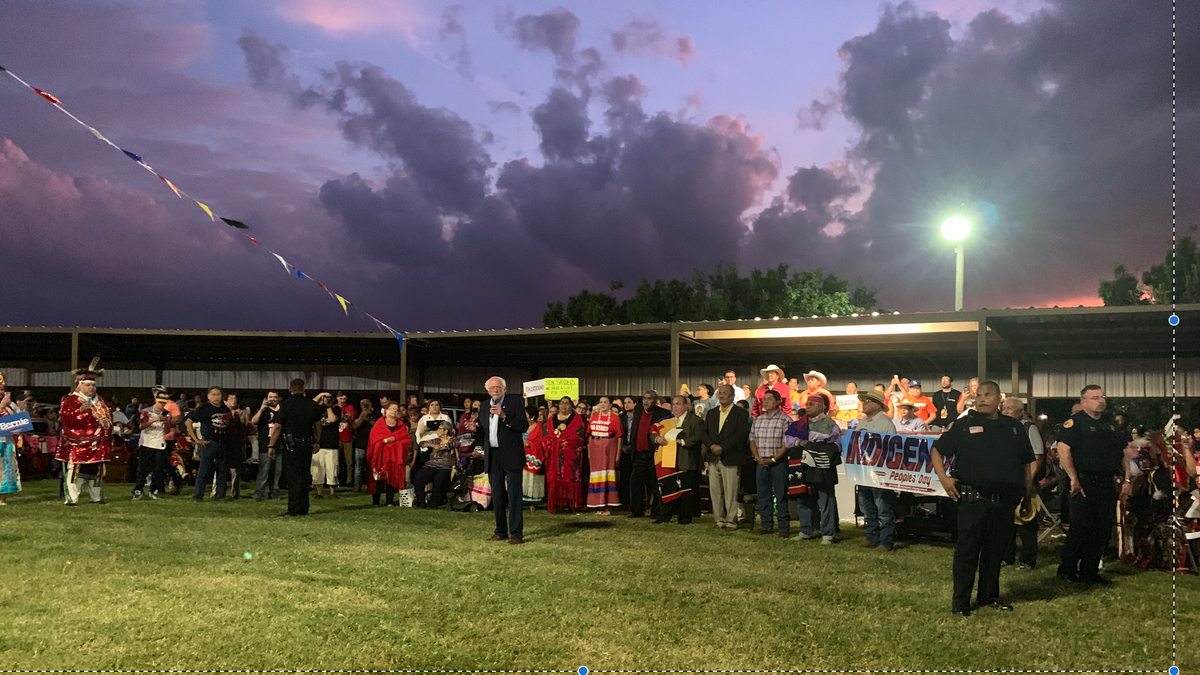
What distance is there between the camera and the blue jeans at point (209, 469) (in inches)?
547

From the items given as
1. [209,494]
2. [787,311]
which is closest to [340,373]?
[209,494]

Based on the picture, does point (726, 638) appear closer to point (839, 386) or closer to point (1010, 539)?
point (1010, 539)

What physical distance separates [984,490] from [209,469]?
12.1m

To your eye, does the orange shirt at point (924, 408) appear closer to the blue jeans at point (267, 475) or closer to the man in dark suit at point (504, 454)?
the man in dark suit at point (504, 454)

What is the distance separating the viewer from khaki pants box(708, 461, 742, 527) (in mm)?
11438

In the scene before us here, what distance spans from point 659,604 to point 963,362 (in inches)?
740

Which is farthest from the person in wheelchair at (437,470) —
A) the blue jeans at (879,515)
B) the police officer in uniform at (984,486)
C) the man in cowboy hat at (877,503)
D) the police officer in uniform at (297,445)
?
the police officer in uniform at (984,486)

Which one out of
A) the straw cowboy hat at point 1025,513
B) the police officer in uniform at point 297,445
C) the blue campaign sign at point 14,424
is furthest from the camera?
the blue campaign sign at point 14,424

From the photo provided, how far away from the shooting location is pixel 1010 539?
23.0ft

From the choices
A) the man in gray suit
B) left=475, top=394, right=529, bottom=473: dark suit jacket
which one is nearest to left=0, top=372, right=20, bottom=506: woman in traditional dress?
left=475, top=394, right=529, bottom=473: dark suit jacket

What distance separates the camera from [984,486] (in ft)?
21.6

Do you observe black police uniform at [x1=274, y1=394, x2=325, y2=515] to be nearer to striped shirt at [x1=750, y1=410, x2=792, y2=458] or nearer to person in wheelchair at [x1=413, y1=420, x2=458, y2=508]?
person in wheelchair at [x1=413, y1=420, x2=458, y2=508]

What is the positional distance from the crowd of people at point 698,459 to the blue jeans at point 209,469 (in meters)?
0.03

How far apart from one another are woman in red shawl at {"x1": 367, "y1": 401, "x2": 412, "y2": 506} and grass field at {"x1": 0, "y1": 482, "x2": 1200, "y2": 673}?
11.4ft
